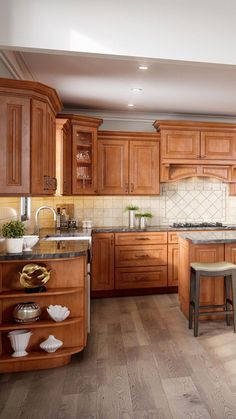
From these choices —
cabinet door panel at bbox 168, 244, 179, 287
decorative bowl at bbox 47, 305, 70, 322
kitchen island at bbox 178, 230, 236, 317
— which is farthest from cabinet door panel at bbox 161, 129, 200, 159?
decorative bowl at bbox 47, 305, 70, 322

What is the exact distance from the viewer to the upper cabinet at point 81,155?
14.1 ft

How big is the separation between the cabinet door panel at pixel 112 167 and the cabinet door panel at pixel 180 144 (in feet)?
1.90

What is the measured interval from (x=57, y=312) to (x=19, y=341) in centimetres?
35

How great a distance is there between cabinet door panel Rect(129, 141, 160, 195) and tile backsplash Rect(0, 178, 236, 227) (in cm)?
34

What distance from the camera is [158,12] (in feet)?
6.81

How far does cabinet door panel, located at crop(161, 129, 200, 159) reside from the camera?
182 inches

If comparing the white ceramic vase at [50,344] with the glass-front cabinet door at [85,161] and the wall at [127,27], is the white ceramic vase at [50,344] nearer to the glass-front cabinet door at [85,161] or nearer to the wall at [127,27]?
the wall at [127,27]

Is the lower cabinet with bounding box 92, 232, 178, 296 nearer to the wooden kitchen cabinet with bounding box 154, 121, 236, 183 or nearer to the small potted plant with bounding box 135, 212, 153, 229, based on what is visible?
the small potted plant with bounding box 135, 212, 153, 229

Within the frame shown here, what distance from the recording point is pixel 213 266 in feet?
10.1

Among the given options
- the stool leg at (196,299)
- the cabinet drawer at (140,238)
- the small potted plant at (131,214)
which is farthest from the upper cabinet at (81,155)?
the stool leg at (196,299)

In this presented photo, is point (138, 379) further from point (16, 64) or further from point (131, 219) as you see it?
point (16, 64)

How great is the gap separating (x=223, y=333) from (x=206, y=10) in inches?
110

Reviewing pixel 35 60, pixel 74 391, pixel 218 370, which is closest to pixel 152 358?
pixel 218 370

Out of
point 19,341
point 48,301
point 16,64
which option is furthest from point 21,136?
point 19,341
